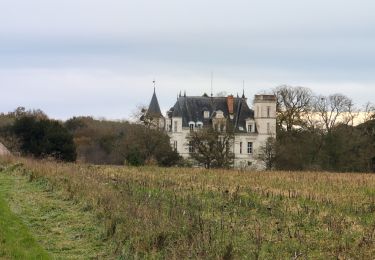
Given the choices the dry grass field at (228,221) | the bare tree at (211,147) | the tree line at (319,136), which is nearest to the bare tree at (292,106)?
the tree line at (319,136)

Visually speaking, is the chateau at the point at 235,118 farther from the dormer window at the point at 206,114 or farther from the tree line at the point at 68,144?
the tree line at the point at 68,144

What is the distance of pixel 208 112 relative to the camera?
89.6 metres

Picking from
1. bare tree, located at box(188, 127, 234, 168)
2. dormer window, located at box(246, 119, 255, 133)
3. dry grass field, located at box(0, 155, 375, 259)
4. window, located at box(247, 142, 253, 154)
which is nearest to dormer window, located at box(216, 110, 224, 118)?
dormer window, located at box(246, 119, 255, 133)

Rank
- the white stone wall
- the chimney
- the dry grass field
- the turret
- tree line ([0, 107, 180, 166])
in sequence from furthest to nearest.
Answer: the chimney → the white stone wall → the turret → tree line ([0, 107, 180, 166]) → the dry grass field

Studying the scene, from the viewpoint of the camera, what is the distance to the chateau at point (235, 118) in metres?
88.8

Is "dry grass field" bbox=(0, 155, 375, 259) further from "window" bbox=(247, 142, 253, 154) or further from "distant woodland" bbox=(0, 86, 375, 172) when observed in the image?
"window" bbox=(247, 142, 253, 154)

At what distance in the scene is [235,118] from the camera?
295 ft

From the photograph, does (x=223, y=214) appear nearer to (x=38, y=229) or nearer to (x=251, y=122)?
(x=38, y=229)

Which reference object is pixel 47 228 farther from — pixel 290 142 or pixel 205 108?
pixel 205 108

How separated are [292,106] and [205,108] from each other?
44.9ft

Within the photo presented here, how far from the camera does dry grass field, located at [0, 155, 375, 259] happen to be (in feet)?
30.1

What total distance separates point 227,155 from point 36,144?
2202 centimetres

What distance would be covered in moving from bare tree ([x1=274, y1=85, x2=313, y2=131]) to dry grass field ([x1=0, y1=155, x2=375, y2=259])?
6484cm

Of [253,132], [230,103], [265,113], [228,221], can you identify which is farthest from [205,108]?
[228,221]
